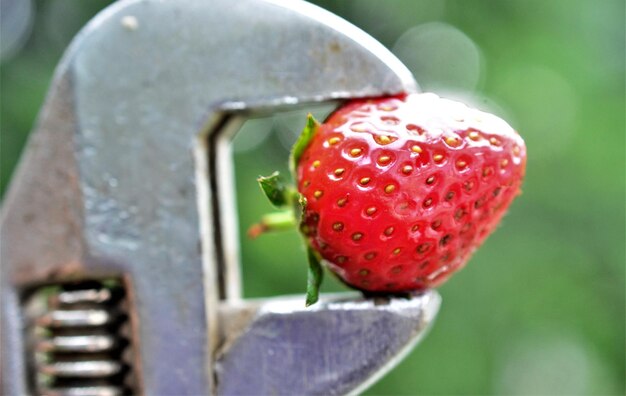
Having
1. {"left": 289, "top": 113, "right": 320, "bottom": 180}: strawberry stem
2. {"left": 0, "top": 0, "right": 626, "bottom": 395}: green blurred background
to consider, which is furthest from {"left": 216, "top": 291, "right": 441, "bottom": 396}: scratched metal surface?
{"left": 0, "top": 0, "right": 626, "bottom": 395}: green blurred background

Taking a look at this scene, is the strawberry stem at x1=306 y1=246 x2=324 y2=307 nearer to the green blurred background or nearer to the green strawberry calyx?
the green strawberry calyx

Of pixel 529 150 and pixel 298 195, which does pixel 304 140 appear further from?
pixel 529 150

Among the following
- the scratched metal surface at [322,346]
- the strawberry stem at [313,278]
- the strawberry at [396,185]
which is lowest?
the scratched metal surface at [322,346]

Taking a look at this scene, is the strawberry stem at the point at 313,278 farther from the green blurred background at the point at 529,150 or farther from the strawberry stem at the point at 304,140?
the green blurred background at the point at 529,150

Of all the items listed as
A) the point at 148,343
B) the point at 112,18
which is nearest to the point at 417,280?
the point at 148,343

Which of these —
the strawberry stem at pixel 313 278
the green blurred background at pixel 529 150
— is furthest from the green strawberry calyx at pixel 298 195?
the green blurred background at pixel 529 150

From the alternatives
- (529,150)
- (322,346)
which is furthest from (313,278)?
(529,150)
